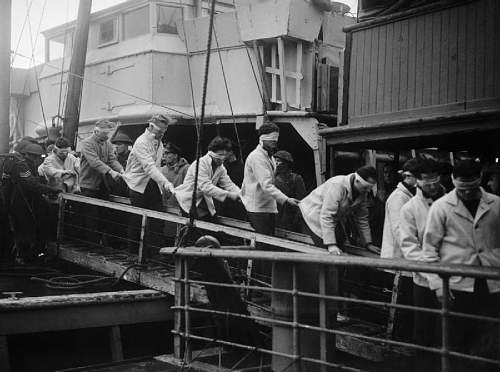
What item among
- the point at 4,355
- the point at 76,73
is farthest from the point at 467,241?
the point at 76,73

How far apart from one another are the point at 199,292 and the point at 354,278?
69.8 inches

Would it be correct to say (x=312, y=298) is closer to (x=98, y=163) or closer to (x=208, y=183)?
(x=208, y=183)

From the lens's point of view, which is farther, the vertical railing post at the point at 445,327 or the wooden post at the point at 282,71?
the wooden post at the point at 282,71

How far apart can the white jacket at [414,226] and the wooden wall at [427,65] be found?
1996 mm

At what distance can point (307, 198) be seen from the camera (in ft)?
20.4

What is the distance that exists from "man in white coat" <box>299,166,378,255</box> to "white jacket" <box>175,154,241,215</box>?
121 centimetres

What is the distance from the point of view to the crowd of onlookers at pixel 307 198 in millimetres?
4406

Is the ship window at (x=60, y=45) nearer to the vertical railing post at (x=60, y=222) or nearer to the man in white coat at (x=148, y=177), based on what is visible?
the vertical railing post at (x=60, y=222)

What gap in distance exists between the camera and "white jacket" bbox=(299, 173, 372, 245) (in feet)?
18.9

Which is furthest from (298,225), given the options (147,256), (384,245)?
(384,245)

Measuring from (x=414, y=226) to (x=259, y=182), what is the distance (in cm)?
216


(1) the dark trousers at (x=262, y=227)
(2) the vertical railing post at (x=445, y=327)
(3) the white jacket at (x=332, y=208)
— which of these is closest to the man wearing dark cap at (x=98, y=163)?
(1) the dark trousers at (x=262, y=227)

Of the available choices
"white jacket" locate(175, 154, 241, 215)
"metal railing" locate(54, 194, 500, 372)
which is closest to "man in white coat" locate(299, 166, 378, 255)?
"metal railing" locate(54, 194, 500, 372)

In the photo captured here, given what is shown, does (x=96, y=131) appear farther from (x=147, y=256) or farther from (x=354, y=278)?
(x=354, y=278)
